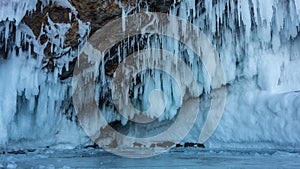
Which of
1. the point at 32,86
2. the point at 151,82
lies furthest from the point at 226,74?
the point at 32,86

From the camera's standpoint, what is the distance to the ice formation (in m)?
8.19

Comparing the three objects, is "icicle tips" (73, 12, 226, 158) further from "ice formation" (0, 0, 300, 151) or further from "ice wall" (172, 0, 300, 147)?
"ice wall" (172, 0, 300, 147)

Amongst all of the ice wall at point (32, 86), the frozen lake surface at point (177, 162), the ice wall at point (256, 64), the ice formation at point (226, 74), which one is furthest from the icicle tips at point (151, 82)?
the frozen lake surface at point (177, 162)

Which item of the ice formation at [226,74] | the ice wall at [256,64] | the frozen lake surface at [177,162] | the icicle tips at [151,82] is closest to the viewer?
the frozen lake surface at [177,162]

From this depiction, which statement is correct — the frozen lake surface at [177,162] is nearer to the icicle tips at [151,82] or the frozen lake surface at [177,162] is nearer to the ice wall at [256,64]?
the ice wall at [256,64]

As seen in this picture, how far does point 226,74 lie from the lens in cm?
998

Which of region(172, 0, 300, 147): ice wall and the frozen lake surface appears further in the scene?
region(172, 0, 300, 147): ice wall

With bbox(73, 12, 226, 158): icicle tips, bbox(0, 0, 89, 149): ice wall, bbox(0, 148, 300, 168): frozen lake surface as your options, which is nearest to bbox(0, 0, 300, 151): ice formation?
bbox(0, 0, 89, 149): ice wall

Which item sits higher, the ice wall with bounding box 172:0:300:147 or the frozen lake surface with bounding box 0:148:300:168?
the ice wall with bounding box 172:0:300:147

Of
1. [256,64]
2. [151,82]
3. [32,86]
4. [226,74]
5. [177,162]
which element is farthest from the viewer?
[151,82]

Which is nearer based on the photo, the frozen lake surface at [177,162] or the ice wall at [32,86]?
the frozen lake surface at [177,162]

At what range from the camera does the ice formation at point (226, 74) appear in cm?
819

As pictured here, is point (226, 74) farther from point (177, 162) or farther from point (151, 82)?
point (177, 162)

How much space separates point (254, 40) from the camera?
930 centimetres
